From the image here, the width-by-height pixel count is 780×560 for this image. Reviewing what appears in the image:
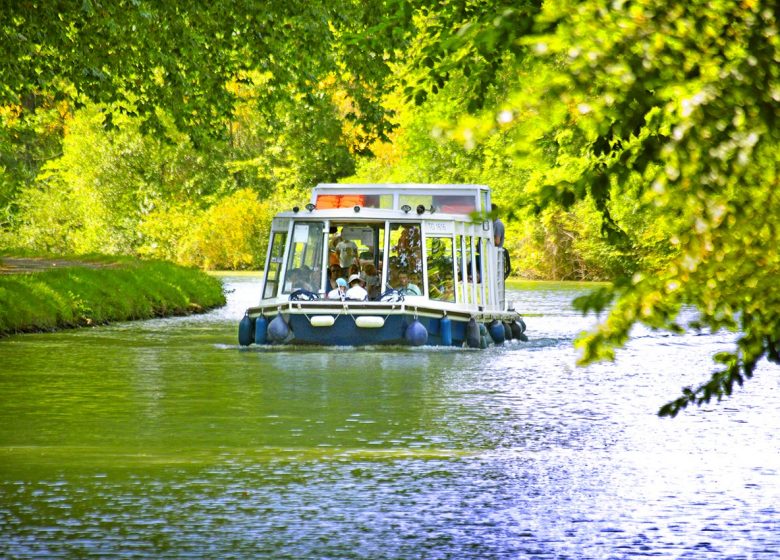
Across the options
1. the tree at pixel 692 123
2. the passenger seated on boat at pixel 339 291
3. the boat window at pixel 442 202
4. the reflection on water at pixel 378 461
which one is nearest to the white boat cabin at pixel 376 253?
the passenger seated on boat at pixel 339 291

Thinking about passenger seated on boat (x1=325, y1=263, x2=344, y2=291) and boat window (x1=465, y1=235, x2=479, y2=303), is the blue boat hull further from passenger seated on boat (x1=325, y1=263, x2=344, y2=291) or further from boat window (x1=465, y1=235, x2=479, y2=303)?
boat window (x1=465, y1=235, x2=479, y2=303)

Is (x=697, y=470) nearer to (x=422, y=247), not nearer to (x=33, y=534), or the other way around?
(x=33, y=534)

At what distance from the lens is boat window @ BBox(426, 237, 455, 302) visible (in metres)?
28.8

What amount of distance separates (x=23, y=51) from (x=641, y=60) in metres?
18.3

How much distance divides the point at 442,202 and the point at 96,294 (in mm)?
8784

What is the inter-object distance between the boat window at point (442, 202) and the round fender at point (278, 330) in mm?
4299

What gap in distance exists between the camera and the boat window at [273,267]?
28906mm

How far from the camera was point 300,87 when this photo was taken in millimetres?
27781

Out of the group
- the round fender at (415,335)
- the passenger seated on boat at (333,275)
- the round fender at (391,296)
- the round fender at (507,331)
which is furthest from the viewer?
the round fender at (507,331)

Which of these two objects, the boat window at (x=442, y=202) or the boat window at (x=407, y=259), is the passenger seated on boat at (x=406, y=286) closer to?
the boat window at (x=407, y=259)

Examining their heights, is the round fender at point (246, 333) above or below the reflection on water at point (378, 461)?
above

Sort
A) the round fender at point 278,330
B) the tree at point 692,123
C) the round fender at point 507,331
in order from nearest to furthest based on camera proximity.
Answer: the tree at point 692,123 → the round fender at point 278,330 → the round fender at point 507,331

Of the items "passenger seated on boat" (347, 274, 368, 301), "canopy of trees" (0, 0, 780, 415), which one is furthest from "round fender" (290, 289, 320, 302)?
"canopy of trees" (0, 0, 780, 415)

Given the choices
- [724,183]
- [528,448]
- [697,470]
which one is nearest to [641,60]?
[724,183]
